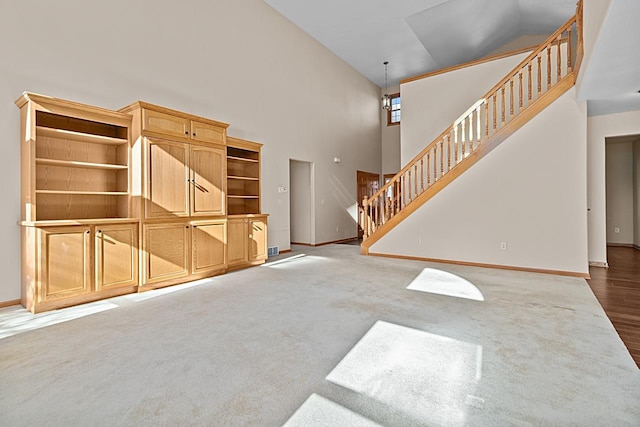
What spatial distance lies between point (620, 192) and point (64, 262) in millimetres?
10708

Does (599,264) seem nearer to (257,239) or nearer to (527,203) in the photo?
(527,203)

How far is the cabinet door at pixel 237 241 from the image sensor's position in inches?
198

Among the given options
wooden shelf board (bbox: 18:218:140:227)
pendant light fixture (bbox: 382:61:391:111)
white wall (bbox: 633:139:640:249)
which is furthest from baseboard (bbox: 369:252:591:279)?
wooden shelf board (bbox: 18:218:140:227)

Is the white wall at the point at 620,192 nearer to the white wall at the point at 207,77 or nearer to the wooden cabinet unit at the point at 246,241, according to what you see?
the white wall at the point at 207,77

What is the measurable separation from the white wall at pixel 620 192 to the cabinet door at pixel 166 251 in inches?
371

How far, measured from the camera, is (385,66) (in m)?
9.23

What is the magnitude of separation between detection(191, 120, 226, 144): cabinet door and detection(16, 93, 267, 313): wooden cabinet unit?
0.05 feet

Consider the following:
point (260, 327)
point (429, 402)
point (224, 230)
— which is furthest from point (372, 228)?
point (429, 402)

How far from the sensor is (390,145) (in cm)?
1073

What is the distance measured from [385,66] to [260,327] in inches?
342

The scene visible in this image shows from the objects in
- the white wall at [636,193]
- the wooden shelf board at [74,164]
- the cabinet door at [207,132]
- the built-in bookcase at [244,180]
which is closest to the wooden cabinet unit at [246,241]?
the built-in bookcase at [244,180]

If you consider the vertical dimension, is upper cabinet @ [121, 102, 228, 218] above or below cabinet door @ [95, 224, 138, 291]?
above

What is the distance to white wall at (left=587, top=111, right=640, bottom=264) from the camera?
523 centimetres

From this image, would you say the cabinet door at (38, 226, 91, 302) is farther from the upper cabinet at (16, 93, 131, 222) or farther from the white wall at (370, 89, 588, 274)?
the white wall at (370, 89, 588, 274)
